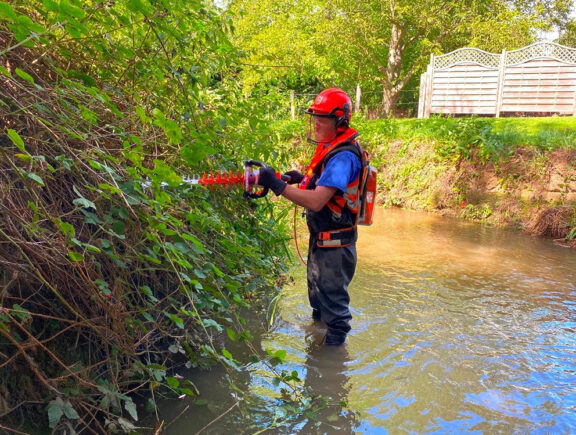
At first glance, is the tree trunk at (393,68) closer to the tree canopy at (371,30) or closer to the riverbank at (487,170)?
the tree canopy at (371,30)

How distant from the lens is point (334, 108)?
3.80m

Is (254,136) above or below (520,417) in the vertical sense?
above

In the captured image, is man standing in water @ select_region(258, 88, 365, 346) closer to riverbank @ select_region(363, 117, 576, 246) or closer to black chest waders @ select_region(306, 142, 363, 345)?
black chest waders @ select_region(306, 142, 363, 345)

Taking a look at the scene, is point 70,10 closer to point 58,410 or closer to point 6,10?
point 6,10

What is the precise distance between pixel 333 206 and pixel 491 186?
7.48 meters

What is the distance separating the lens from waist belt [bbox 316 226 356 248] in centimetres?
385

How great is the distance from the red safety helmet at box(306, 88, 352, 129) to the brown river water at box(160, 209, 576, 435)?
186cm

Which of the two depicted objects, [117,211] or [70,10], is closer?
[70,10]

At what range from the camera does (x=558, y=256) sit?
7.20 m

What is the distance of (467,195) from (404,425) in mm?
8086

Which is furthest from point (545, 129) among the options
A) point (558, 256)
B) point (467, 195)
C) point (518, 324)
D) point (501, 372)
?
point (501, 372)

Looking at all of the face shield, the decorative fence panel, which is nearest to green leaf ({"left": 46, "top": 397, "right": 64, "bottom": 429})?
the face shield

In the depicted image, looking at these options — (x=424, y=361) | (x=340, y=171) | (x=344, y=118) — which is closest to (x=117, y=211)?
(x=340, y=171)

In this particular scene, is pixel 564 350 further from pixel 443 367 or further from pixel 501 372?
pixel 443 367
